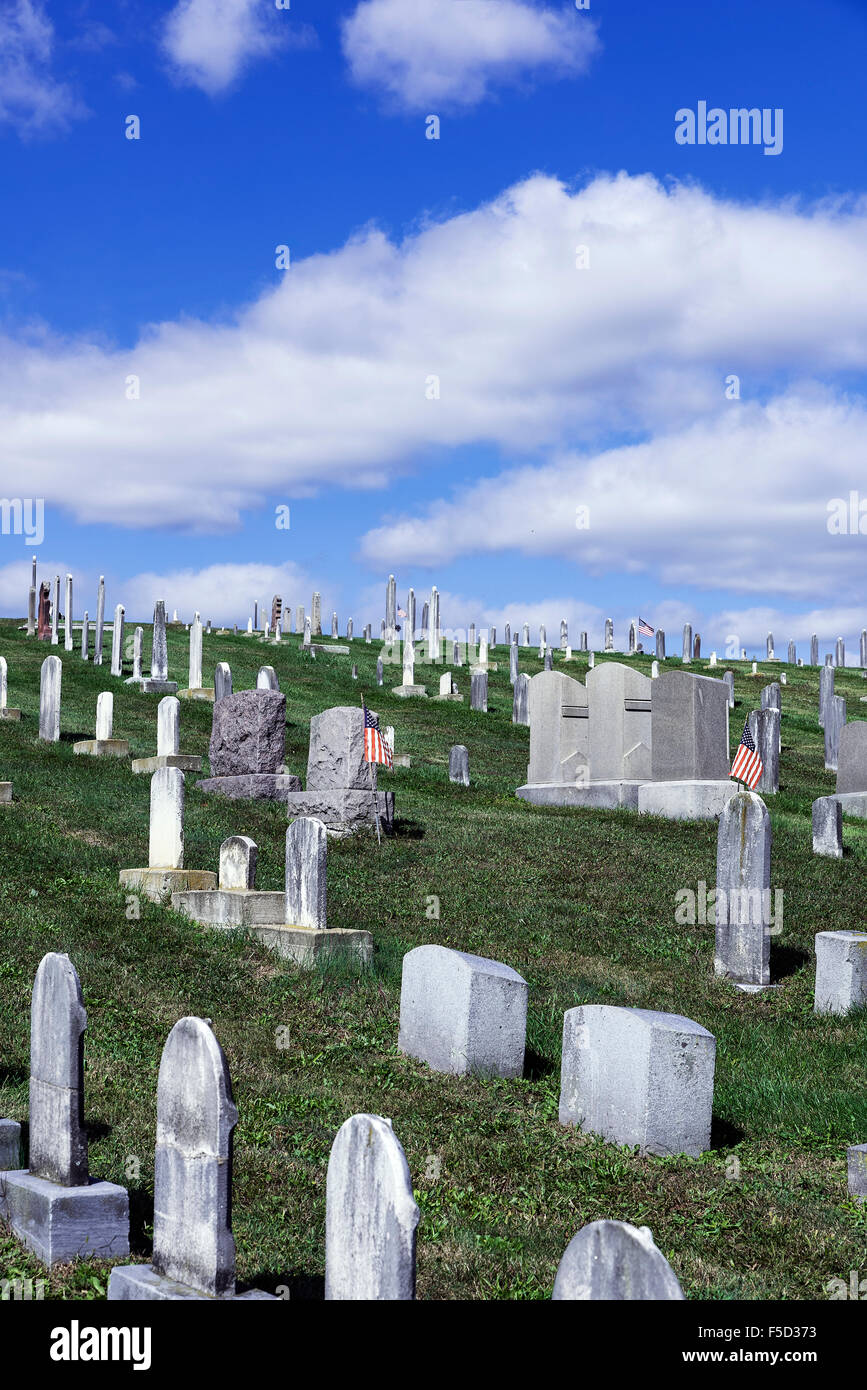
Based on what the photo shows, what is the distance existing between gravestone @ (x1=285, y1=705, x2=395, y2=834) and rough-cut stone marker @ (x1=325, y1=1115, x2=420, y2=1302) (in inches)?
489

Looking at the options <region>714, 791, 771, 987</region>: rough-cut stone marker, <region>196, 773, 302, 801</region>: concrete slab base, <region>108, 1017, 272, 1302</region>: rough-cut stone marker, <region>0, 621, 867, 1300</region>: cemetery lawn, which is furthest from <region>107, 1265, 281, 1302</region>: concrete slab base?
<region>196, 773, 302, 801</region>: concrete slab base

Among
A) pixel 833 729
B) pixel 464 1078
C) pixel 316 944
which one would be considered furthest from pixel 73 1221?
pixel 833 729

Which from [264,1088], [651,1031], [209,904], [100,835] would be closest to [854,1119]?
[651,1031]

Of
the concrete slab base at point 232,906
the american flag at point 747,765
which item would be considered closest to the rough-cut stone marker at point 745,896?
the concrete slab base at point 232,906

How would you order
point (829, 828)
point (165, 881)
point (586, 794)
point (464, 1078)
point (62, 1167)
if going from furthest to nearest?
1. point (586, 794)
2. point (829, 828)
3. point (165, 881)
4. point (464, 1078)
5. point (62, 1167)

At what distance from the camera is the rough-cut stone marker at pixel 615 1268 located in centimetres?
338

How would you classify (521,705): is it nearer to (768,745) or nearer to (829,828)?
(768,745)

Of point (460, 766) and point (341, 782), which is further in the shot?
point (460, 766)

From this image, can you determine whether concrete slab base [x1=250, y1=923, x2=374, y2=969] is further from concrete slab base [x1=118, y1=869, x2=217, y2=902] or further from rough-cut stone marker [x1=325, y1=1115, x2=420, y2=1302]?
rough-cut stone marker [x1=325, y1=1115, x2=420, y2=1302]

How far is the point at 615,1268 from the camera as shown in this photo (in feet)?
11.4

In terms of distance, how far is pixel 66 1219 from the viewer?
5359 mm

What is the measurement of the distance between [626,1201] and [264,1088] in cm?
233

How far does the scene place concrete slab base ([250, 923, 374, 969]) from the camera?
10836 mm

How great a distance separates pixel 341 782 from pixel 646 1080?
397 inches
